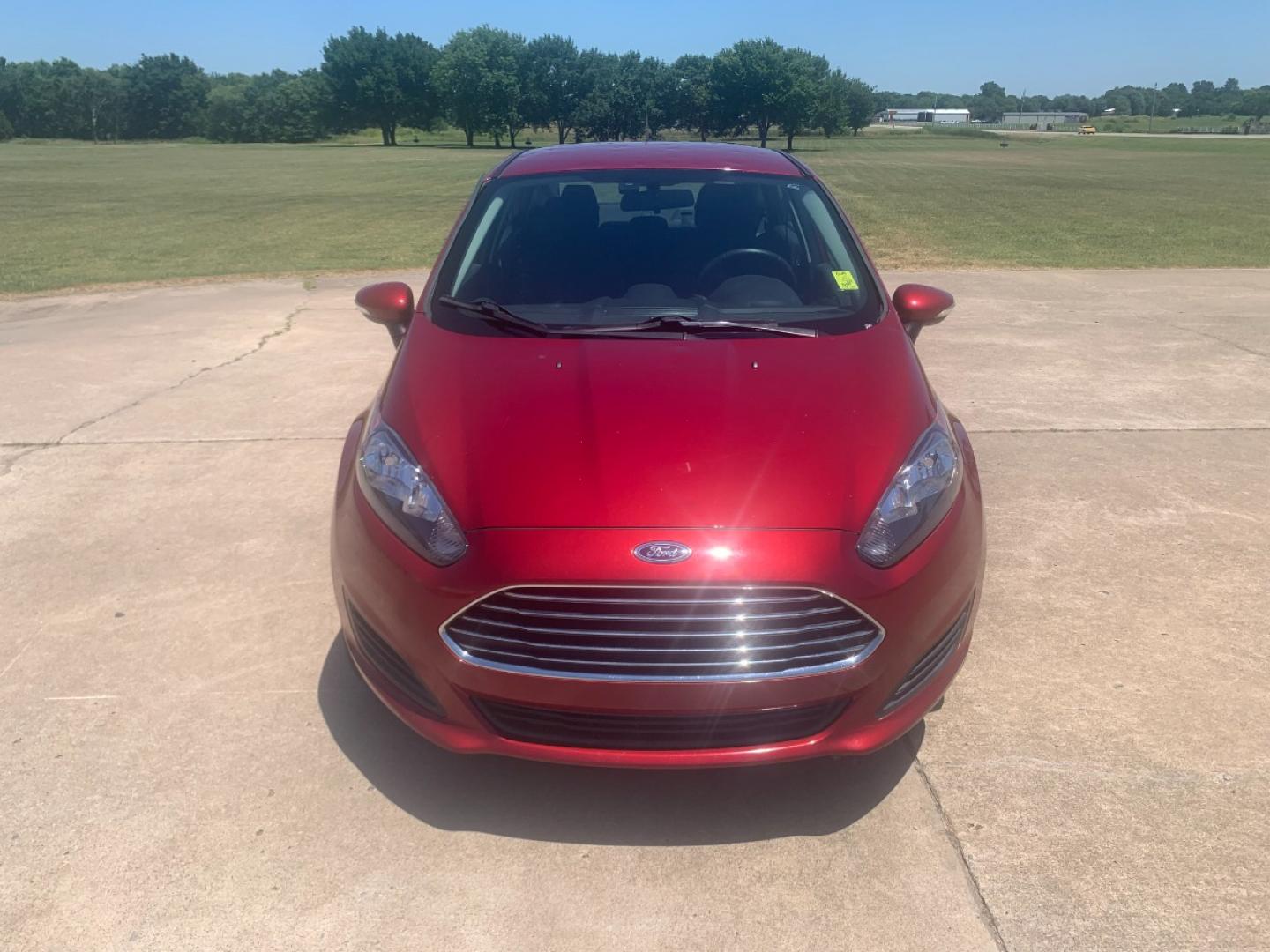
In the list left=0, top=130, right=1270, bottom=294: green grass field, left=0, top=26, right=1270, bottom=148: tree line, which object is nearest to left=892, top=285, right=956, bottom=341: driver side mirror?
left=0, top=130, right=1270, bottom=294: green grass field

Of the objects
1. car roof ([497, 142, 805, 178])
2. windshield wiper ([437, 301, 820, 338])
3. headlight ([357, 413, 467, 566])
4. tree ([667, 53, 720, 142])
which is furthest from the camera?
tree ([667, 53, 720, 142])

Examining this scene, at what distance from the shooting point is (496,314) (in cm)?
338

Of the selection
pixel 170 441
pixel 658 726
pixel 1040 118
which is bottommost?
pixel 170 441

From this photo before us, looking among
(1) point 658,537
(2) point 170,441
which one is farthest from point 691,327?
(2) point 170,441

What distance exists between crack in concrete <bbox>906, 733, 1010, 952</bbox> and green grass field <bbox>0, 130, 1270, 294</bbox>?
10.6 meters

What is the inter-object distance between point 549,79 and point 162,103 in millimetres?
44034

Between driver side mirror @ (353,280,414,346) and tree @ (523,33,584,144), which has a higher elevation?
tree @ (523,33,584,144)

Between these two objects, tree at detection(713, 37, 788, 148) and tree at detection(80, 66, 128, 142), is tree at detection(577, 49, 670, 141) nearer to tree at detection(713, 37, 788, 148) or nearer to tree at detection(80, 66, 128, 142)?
tree at detection(713, 37, 788, 148)

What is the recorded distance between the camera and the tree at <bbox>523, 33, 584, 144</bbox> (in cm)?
9944

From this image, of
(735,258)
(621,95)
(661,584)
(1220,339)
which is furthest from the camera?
(621,95)

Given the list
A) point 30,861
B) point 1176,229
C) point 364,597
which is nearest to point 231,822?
point 30,861

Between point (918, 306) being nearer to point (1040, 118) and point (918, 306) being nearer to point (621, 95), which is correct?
point (621, 95)

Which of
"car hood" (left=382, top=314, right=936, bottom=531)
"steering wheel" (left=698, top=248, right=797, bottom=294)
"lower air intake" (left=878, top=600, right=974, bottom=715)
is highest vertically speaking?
"steering wheel" (left=698, top=248, right=797, bottom=294)

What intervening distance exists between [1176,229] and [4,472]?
55.5 feet
